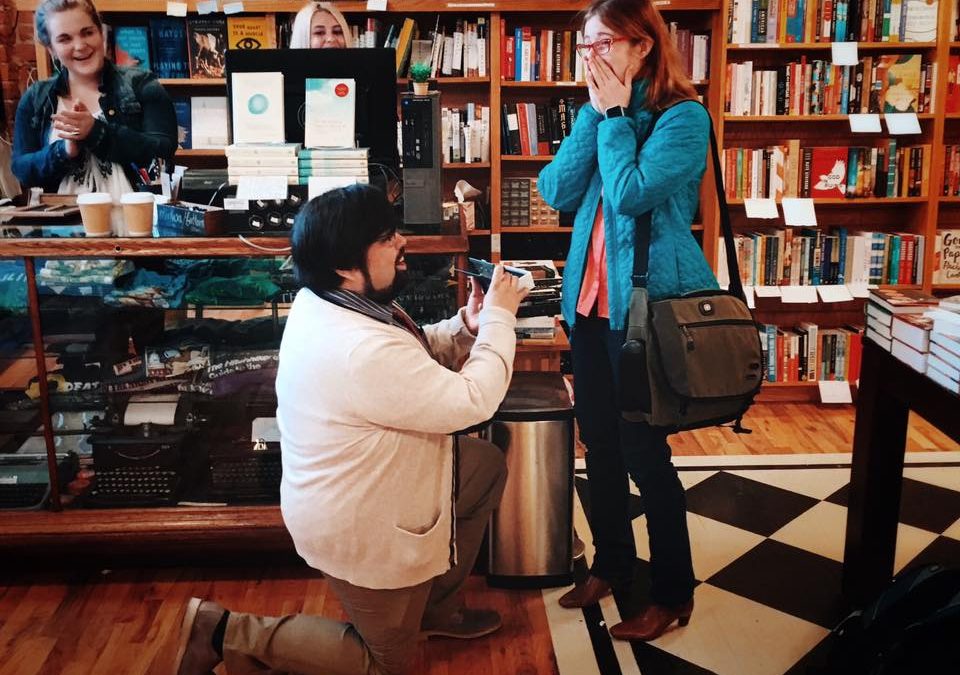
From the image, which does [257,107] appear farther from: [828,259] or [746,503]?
[828,259]

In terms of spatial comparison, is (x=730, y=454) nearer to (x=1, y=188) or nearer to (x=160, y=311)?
(x=160, y=311)

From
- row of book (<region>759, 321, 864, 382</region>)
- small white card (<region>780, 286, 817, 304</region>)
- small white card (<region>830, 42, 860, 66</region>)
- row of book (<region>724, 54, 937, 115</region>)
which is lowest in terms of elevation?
row of book (<region>759, 321, 864, 382</region>)

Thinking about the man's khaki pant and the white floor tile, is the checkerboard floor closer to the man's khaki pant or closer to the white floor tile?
the white floor tile

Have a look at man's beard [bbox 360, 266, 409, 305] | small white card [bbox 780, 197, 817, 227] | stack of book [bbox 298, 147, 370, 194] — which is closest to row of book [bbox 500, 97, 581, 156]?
small white card [bbox 780, 197, 817, 227]

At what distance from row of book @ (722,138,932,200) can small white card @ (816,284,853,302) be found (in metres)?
0.42

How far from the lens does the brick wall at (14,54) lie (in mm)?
4406

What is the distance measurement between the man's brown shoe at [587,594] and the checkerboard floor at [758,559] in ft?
0.08

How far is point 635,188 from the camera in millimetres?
1915

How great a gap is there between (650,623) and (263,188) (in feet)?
4.77

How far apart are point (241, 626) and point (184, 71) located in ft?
9.94

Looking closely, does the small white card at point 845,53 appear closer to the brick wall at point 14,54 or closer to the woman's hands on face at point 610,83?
the woman's hands on face at point 610,83

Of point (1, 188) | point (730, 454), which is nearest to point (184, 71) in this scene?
point (1, 188)

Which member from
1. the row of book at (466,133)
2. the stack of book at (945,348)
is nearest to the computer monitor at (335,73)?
the stack of book at (945,348)

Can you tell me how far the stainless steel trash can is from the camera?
2.36 m
